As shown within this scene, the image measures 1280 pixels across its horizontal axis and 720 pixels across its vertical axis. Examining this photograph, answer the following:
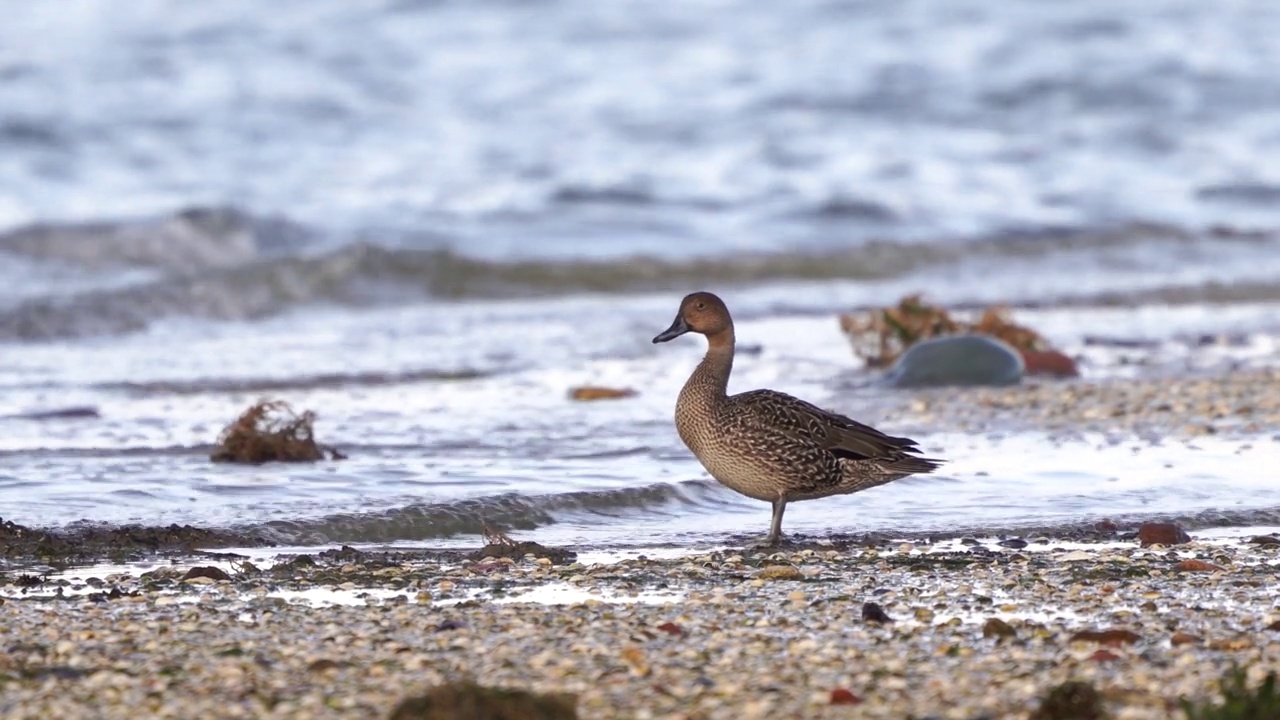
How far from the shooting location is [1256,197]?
26.8 metres

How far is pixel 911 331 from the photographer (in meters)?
12.9

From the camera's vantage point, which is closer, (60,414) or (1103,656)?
(1103,656)

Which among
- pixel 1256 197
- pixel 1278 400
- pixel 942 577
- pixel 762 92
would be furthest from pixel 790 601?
pixel 762 92

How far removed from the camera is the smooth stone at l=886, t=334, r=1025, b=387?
38.1 feet

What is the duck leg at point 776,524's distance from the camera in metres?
7.40

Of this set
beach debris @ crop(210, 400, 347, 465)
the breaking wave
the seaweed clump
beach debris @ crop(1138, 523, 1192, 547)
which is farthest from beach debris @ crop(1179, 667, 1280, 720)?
the breaking wave

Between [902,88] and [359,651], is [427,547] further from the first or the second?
[902,88]

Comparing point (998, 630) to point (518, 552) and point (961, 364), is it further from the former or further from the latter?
point (961, 364)

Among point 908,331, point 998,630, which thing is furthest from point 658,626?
point 908,331

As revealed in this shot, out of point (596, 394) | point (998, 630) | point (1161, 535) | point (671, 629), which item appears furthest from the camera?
point (596, 394)

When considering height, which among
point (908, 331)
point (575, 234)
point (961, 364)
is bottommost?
point (961, 364)

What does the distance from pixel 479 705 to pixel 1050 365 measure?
28.2 feet

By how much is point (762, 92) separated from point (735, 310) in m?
13.9

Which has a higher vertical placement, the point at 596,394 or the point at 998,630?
A: the point at 596,394
